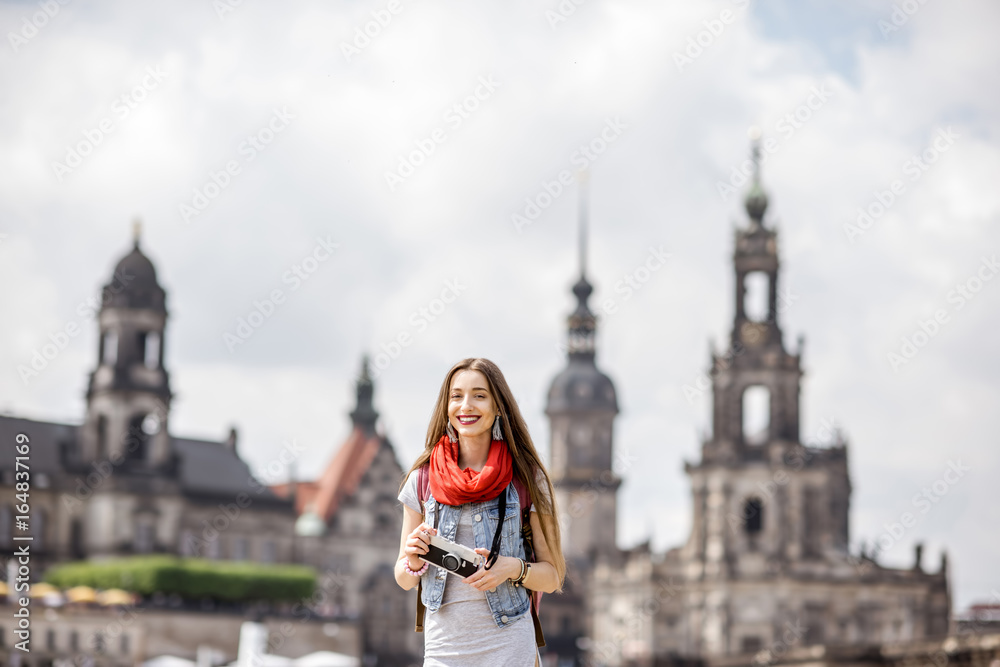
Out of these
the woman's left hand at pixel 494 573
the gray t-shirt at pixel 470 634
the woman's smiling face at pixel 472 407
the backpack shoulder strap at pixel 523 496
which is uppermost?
the woman's smiling face at pixel 472 407

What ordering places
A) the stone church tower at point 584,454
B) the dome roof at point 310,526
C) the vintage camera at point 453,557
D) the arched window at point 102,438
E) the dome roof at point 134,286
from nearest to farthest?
the vintage camera at point 453,557 → the dome roof at point 134,286 → the arched window at point 102,438 → the dome roof at point 310,526 → the stone church tower at point 584,454

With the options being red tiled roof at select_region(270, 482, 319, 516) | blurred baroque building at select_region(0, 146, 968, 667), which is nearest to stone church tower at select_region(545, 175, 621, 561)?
blurred baroque building at select_region(0, 146, 968, 667)

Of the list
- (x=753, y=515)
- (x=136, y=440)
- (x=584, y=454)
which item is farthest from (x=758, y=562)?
(x=136, y=440)

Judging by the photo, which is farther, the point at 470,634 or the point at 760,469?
the point at 760,469

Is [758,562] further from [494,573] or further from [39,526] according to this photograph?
[494,573]

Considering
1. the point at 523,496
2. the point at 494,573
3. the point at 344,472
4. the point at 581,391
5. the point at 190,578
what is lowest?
the point at 494,573

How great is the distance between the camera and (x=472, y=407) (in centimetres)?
731

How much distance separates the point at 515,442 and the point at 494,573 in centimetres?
62

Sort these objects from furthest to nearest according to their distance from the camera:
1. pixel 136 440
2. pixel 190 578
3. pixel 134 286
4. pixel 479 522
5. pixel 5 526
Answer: pixel 136 440 → pixel 134 286 → pixel 5 526 → pixel 190 578 → pixel 479 522

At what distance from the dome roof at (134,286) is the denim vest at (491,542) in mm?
70258

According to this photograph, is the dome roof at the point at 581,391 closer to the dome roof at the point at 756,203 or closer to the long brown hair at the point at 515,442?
the dome roof at the point at 756,203

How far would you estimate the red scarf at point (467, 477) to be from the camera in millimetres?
7086

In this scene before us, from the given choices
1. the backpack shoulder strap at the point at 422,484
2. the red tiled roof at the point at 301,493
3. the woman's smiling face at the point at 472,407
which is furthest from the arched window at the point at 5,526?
the woman's smiling face at the point at 472,407

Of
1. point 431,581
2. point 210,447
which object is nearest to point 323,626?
point 210,447
